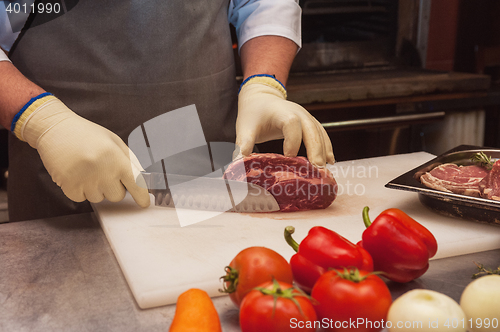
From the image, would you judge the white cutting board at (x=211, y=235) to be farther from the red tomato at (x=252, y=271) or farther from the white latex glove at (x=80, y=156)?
the red tomato at (x=252, y=271)

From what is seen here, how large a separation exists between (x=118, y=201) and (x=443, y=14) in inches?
124

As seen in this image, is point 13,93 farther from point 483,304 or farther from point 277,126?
point 483,304

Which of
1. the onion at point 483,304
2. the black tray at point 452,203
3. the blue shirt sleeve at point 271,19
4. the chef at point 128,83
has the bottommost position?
the black tray at point 452,203

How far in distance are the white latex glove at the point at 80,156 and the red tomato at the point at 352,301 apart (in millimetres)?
813

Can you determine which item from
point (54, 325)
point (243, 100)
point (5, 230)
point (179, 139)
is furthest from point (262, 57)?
point (54, 325)

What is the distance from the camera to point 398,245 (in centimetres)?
89

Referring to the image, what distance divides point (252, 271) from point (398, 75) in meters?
2.72

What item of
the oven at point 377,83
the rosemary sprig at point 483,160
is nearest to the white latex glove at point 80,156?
the rosemary sprig at point 483,160

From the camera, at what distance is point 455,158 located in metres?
1.68

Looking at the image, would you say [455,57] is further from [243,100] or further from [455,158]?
[243,100]

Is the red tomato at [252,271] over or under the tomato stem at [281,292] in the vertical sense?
under

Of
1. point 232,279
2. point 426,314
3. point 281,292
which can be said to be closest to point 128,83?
point 232,279

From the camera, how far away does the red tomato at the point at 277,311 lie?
2.23ft

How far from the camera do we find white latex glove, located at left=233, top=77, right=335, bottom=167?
1511 millimetres
